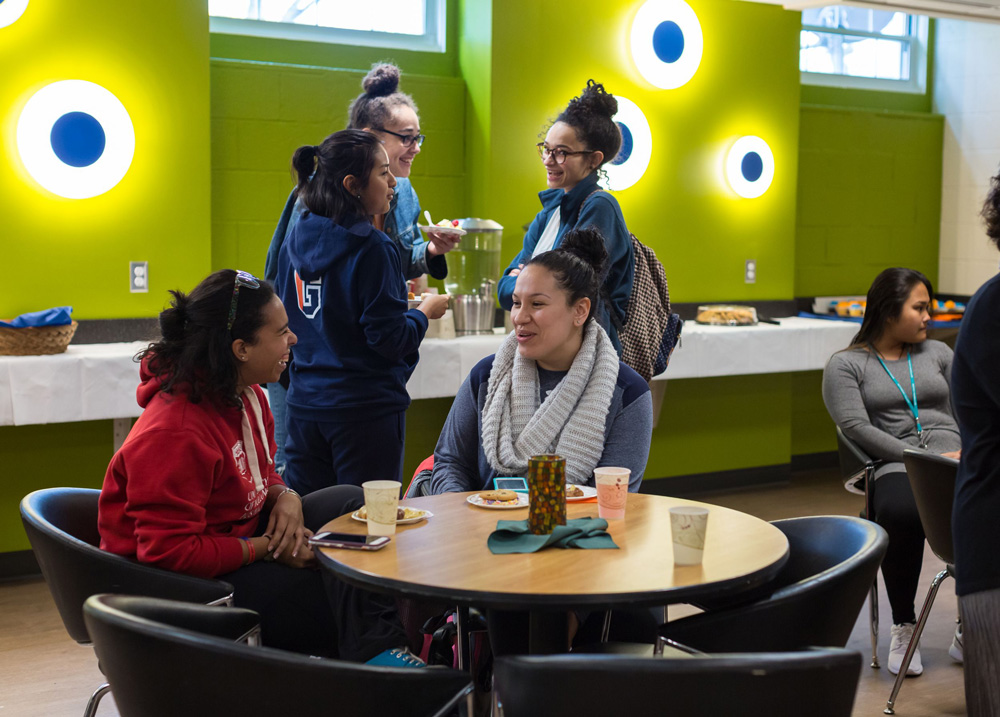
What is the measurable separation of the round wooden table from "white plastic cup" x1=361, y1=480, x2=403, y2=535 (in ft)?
0.10

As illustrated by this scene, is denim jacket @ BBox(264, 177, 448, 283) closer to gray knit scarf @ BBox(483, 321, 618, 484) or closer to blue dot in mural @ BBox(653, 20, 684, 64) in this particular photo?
gray knit scarf @ BBox(483, 321, 618, 484)

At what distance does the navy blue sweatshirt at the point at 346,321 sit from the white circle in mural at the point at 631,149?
2288 millimetres

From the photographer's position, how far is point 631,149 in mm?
4852

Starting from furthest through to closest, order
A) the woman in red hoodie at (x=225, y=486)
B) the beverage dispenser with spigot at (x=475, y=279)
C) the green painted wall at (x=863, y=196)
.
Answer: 1. the green painted wall at (x=863, y=196)
2. the beverage dispenser with spigot at (x=475, y=279)
3. the woman in red hoodie at (x=225, y=486)

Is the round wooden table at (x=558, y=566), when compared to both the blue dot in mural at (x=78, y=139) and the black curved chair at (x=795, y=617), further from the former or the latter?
the blue dot in mural at (x=78, y=139)

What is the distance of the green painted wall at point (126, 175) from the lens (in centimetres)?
364

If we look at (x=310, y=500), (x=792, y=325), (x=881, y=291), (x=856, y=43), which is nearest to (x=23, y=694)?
(x=310, y=500)

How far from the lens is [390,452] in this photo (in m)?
2.76

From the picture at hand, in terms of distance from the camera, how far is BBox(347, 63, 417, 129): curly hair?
135 inches

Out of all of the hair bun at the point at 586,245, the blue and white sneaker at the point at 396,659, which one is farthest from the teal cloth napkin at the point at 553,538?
the hair bun at the point at 586,245

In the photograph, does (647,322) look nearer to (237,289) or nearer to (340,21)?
(237,289)

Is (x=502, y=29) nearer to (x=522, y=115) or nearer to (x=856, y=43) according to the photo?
(x=522, y=115)

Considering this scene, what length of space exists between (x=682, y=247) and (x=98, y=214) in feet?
8.89

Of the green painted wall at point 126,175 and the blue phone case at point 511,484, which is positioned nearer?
the blue phone case at point 511,484
